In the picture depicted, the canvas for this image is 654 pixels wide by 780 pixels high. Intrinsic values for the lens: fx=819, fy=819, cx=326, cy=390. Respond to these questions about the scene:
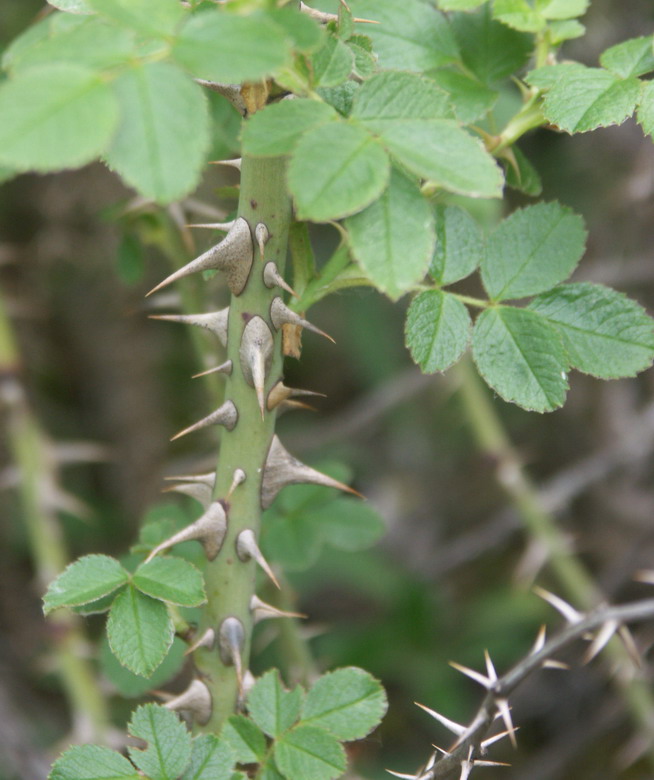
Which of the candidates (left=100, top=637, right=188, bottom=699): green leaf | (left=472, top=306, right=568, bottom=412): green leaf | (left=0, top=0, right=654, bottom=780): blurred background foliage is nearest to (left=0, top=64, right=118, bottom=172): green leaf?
(left=472, top=306, right=568, bottom=412): green leaf

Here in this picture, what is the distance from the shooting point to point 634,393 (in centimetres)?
292

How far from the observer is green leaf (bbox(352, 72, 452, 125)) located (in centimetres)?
82

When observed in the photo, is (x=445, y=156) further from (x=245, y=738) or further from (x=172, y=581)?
(x=245, y=738)

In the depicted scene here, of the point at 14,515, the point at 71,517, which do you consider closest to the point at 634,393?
the point at 71,517

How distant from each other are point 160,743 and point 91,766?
0.08 meters

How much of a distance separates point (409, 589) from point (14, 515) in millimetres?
1487

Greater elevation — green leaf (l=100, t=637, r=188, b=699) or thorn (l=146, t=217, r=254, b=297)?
thorn (l=146, t=217, r=254, b=297)

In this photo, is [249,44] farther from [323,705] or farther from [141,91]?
[323,705]

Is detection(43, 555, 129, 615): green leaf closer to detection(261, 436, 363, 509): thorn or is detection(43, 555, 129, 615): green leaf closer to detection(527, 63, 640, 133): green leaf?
detection(261, 436, 363, 509): thorn

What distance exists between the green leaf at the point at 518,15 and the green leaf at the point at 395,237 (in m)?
0.36

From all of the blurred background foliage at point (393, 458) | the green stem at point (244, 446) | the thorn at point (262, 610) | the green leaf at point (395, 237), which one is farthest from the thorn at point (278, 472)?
the blurred background foliage at point (393, 458)

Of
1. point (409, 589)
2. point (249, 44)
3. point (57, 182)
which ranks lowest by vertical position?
point (409, 589)

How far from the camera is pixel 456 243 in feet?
3.34

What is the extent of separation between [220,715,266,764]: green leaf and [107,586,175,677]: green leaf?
13 centimetres
